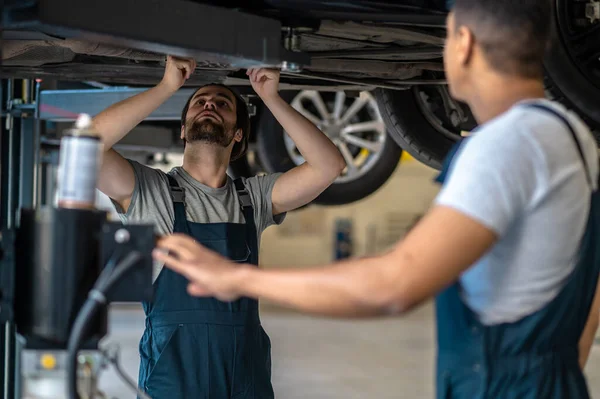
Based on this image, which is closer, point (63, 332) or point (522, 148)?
point (522, 148)

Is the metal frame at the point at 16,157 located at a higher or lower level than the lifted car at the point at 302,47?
lower

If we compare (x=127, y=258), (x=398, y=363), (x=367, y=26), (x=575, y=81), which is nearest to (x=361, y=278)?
(x=127, y=258)

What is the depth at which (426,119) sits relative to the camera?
3809 mm

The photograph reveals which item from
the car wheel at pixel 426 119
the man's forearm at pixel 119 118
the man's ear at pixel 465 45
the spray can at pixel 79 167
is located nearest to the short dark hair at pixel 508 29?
the man's ear at pixel 465 45

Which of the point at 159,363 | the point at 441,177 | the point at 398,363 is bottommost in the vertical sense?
the point at 398,363

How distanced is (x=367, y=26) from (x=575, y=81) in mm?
715

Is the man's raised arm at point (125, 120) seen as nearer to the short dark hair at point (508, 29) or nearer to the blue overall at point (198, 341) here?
the blue overall at point (198, 341)

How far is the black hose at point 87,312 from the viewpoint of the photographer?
1512 mm

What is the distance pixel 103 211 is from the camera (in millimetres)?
1615

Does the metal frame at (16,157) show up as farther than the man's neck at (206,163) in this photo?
Yes

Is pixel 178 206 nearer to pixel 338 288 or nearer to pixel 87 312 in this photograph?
pixel 87 312

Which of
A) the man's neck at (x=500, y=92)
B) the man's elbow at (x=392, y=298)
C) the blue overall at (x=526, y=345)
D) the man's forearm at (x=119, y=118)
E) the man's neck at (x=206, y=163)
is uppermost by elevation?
the man's neck at (x=500, y=92)

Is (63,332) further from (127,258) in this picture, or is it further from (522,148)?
(522,148)

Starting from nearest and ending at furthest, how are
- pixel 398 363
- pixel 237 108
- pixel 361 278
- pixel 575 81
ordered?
pixel 361 278 < pixel 575 81 < pixel 237 108 < pixel 398 363
